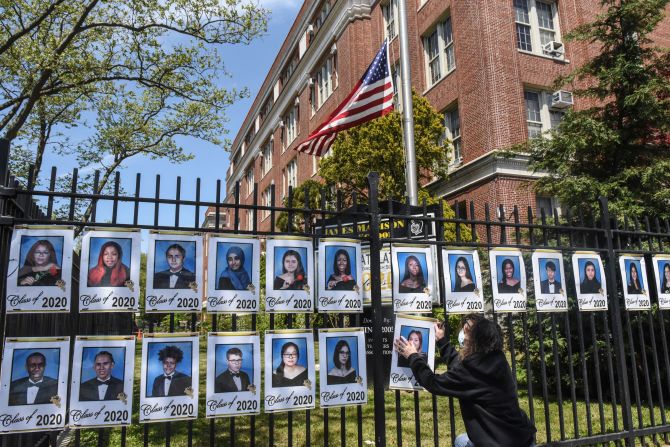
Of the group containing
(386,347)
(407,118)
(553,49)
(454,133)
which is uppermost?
(553,49)

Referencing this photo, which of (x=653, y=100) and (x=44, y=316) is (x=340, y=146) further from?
(x=44, y=316)

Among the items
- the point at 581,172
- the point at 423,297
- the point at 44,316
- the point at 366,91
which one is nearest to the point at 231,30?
the point at 366,91

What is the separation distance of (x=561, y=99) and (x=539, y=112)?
0.92m

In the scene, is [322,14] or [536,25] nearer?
[536,25]

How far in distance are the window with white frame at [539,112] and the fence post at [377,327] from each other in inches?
644

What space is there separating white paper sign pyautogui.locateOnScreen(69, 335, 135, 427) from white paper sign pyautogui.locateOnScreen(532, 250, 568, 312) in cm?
356

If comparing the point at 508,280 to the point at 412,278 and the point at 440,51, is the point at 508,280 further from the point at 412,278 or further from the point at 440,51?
the point at 440,51

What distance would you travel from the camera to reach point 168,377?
335 cm

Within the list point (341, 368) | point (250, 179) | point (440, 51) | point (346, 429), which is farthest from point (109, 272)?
point (250, 179)

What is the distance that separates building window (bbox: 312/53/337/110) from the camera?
3011 centimetres

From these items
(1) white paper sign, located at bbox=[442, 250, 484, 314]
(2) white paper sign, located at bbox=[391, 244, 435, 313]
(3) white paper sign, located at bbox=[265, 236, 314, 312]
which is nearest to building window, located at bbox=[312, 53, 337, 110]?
(1) white paper sign, located at bbox=[442, 250, 484, 314]

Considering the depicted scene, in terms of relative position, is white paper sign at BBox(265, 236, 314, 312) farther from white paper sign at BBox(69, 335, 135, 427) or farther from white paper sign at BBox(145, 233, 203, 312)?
white paper sign at BBox(69, 335, 135, 427)

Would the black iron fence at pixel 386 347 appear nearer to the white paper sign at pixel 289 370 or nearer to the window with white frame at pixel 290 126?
the white paper sign at pixel 289 370

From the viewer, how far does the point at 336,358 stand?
12.7 ft
